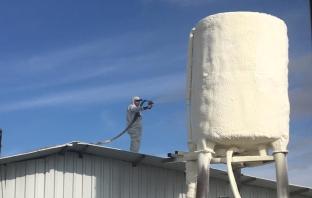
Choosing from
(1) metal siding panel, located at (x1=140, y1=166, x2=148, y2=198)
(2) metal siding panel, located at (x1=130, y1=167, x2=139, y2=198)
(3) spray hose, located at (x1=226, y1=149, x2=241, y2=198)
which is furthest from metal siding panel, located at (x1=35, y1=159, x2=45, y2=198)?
(3) spray hose, located at (x1=226, y1=149, x2=241, y2=198)

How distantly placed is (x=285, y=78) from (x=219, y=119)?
2198mm

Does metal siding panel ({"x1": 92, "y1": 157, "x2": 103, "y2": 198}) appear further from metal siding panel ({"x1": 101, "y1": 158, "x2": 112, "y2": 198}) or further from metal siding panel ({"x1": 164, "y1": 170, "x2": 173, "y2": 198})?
metal siding panel ({"x1": 164, "y1": 170, "x2": 173, "y2": 198})

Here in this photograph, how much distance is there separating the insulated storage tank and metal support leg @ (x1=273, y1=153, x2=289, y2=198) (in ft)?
0.84

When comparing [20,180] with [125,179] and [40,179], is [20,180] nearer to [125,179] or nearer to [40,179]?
[40,179]

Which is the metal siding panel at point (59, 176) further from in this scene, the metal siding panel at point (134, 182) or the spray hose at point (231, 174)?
the spray hose at point (231, 174)

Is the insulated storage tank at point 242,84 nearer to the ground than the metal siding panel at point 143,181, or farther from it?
farther from it

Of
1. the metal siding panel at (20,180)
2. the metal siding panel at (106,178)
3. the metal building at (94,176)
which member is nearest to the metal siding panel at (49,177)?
the metal building at (94,176)

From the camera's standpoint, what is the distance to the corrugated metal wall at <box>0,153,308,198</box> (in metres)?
21.1

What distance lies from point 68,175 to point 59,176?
30 cm

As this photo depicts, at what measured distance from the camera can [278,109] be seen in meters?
17.6

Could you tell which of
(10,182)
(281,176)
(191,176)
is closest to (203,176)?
(191,176)

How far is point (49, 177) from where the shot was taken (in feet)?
70.3

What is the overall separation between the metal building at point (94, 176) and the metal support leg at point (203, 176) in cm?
413

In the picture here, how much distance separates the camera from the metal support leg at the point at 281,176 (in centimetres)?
1719
